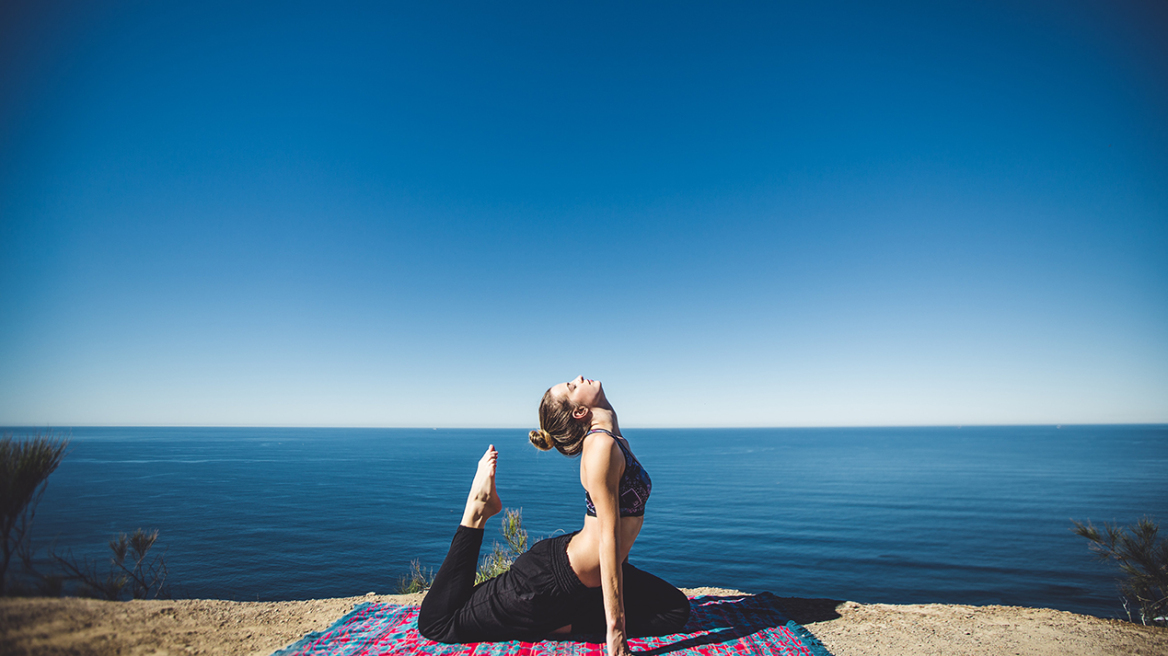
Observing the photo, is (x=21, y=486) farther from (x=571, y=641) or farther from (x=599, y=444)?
(x=571, y=641)

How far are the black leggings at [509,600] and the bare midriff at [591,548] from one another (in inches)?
2.5

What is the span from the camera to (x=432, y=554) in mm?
23641

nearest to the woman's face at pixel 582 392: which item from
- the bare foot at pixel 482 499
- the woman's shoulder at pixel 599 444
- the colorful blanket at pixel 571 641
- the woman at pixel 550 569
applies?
the woman at pixel 550 569

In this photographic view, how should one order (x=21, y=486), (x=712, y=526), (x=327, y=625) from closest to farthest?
(x=21, y=486) < (x=327, y=625) < (x=712, y=526)

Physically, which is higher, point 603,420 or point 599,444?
point 603,420

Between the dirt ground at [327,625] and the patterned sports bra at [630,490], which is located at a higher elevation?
the patterned sports bra at [630,490]

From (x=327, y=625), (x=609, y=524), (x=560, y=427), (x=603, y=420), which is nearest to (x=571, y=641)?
(x=609, y=524)

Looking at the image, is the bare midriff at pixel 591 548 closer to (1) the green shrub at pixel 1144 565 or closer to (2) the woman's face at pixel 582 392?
(2) the woman's face at pixel 582 392

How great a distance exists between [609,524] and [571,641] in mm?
1303

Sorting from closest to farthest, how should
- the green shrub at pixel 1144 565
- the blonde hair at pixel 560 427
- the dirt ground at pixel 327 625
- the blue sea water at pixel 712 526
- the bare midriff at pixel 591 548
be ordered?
the dirt ground at pixel 327 625
the bare midriff at pixel 591 548
the blonde hair at pixel 560 427
the green shrub at pixel 1144 565
the blue sea water at pixel 712 526

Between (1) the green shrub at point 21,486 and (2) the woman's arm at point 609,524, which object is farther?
(2) the woman's arm at point 609,524

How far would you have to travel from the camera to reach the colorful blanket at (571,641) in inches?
147

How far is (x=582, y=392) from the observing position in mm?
3848

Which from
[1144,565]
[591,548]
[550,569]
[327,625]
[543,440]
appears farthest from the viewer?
[1144,565]
